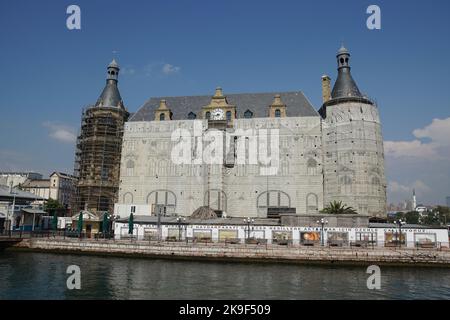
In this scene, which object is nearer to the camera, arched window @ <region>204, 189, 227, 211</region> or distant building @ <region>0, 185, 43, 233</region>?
distant building @ <region>0, 185, 43, 233</region>

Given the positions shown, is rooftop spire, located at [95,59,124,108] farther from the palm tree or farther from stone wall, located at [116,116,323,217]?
the palm tree

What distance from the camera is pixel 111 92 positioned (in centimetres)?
7219

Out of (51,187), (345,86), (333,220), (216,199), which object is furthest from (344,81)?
(51,187)

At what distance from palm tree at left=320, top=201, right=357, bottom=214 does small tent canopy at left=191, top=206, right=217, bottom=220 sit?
62.8ft

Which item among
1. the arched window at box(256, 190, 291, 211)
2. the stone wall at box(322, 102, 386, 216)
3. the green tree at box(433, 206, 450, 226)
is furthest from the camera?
the green tree at box(433, 206, 450, 226)

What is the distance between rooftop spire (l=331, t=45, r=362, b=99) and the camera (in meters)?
64.2

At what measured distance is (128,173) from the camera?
222 ft

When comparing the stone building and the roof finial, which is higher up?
the roof finial

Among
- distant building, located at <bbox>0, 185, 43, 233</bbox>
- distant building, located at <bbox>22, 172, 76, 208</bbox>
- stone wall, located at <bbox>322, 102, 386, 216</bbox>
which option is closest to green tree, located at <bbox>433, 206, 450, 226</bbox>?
stone wall, located at <bbox>322, 102, 386, 216</bbox>

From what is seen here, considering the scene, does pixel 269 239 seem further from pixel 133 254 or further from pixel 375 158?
pixel 375 158

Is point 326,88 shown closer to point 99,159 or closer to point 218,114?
point 218,114

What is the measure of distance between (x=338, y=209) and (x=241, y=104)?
1204 inches
